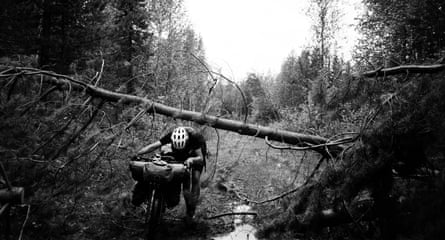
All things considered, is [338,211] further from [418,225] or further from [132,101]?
[132,101]

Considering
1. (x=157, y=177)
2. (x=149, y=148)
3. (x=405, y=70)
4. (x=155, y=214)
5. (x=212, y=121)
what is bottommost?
(x=155, y=214)

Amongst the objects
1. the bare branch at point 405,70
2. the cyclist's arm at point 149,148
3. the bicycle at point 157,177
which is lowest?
the bicycle at point 157,177

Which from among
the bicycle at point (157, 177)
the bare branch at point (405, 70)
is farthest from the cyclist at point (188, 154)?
the bare branch at point (405, 70)

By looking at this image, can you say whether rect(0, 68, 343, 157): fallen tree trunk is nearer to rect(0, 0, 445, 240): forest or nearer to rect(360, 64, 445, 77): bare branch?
rect(0, 0, 445, 240): forest

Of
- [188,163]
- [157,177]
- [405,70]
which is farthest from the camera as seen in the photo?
[188,163]

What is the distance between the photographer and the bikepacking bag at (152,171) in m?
3.83

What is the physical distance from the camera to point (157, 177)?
383 cm

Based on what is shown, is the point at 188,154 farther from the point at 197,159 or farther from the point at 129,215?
the point at 129,215

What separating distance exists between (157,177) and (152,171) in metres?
0.11

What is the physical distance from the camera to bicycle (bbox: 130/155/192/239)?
384cm

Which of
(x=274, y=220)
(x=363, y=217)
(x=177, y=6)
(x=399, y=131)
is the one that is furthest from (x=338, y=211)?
(x=177, y=6)

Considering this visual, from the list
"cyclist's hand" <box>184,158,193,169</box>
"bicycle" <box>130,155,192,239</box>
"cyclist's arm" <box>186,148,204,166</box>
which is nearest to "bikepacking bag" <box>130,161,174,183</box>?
"bicycle" <box>130,155,192,239</box>

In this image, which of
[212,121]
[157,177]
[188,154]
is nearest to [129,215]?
[188,154]

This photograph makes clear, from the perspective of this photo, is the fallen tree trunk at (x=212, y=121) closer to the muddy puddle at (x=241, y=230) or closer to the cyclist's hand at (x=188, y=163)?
the cyclist's hand at (x=188, y=163)
